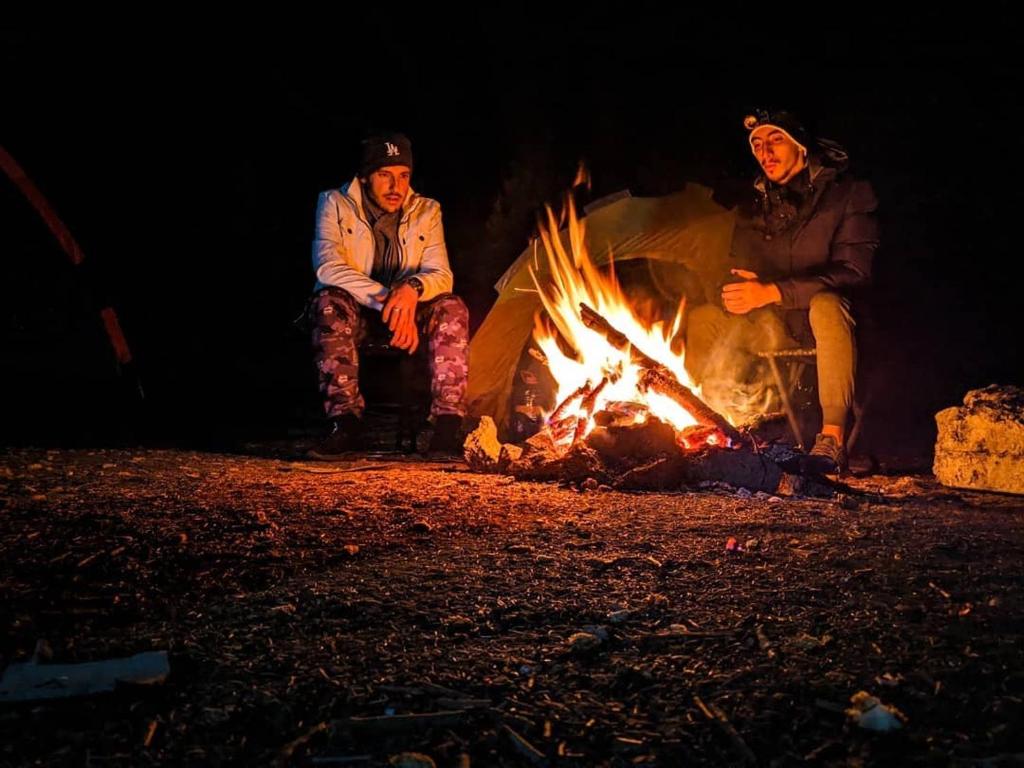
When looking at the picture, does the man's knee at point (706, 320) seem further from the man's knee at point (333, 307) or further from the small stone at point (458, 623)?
the small stone at point (458, 623)

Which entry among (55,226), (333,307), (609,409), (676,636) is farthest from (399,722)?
(55,226)

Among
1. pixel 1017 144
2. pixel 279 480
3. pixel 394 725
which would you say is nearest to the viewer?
pixel 394 725

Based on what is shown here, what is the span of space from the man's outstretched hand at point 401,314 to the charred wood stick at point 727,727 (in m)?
3.53

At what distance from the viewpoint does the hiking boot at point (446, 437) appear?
5042 millimetres

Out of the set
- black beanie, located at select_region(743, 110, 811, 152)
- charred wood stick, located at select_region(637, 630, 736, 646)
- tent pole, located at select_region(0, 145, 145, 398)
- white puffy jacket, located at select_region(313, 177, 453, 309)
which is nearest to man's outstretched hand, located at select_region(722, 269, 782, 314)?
black beanie, located at select_region(743, 110, 811, 152)

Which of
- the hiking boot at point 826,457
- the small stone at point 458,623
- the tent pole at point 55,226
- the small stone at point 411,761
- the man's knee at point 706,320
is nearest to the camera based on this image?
the small stone at point 411,761

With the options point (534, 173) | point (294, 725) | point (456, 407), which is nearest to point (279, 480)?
point (456, 407)

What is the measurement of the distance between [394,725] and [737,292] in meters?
3.65

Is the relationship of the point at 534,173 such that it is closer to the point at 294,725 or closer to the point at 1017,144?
the point at 1017,144

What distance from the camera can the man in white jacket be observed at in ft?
16.0

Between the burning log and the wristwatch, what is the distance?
114cm

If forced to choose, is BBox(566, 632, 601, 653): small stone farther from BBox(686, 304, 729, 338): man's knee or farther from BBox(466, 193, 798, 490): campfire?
BBox(686, 304, 729, 338): man's knee

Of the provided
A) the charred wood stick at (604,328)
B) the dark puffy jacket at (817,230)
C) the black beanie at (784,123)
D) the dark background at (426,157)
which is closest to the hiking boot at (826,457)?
the dark puffy jacket at (817,230)

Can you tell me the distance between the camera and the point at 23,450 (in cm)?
457
